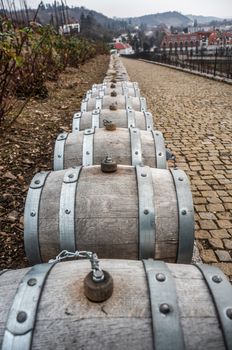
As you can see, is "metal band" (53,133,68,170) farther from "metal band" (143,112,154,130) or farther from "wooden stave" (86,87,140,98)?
"wooden stave" (86,87,140,98)

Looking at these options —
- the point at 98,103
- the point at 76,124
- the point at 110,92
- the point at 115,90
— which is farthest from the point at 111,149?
the point at 115,90

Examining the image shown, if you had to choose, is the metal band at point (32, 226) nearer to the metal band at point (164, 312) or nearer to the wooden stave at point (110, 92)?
the metal band at point (164, 312)

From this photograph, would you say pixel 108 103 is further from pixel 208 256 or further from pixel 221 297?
pixel 221 297

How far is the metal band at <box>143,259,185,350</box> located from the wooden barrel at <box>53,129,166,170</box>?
1.85 metres

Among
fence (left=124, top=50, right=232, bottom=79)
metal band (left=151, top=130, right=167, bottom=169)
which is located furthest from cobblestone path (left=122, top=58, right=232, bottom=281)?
fence (left=124, top=50, right=232, bottom=79)

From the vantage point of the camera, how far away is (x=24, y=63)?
8648mm

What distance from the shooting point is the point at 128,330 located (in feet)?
4.39

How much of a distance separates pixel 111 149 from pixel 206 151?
362cm

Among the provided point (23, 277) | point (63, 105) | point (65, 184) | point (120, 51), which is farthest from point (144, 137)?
point (120, 51)

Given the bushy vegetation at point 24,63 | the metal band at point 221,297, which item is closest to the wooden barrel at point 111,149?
the bushy vegetation at point 24,63

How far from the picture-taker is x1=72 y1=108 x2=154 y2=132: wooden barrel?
4.48 meters

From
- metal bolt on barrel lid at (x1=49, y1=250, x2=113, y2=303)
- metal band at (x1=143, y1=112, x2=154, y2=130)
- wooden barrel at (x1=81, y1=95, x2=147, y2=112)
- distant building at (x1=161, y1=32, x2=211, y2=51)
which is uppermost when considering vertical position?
metal bolt on barrel lid at (x1=49, y1=250, x2=113, y2=303)

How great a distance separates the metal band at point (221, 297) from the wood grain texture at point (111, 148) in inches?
69.8

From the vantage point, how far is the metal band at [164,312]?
1.30m
